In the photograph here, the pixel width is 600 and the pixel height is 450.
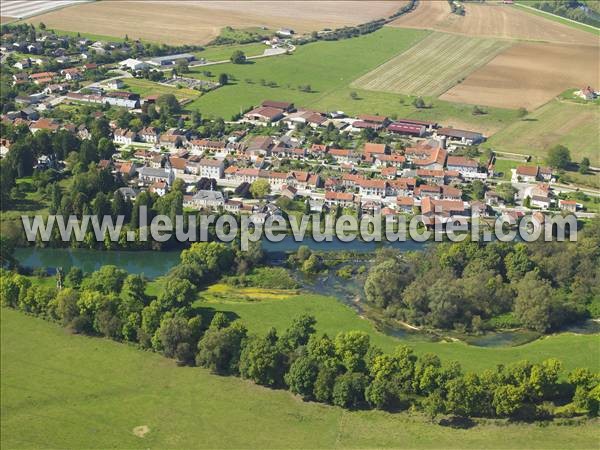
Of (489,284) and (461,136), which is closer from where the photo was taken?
(489,284)

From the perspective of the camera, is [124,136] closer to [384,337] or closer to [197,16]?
[384,337]

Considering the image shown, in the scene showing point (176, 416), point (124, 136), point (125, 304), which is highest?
point (124, 136)

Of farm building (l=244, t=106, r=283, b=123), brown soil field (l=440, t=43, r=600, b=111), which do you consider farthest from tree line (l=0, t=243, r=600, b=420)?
brown soil field (l=440, t=43, r=600, b=111)

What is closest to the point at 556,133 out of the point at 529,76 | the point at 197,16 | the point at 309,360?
the point at 529,76

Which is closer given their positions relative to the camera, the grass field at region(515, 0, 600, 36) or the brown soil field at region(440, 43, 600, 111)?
the brown soil field at region(440, 43, 600, 111)

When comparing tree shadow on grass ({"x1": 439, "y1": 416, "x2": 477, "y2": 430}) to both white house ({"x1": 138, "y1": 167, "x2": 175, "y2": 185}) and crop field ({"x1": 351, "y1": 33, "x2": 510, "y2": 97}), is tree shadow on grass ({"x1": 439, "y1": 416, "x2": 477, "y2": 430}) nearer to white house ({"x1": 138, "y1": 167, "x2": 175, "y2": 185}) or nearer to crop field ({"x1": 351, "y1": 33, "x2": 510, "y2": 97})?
white house ({"x1": 138, "y1": 167, "x2": 175, "y2": 185})

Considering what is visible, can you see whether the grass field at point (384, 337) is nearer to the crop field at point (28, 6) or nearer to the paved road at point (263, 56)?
the paved road at point (263, 56)
